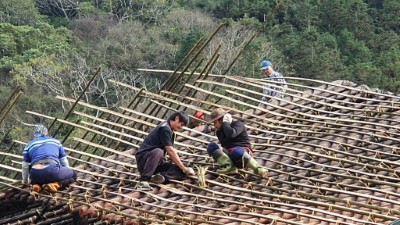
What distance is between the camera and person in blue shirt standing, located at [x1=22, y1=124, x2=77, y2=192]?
348 inches

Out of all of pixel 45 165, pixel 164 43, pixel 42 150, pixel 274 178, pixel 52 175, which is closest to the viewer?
pixel 274 178

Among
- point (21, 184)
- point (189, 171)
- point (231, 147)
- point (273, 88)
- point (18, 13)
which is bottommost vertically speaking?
point (18, 13)

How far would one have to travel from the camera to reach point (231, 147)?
892 centimetres

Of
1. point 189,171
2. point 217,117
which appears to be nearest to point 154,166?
point 189,171

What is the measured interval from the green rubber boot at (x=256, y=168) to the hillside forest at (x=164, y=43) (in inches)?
657

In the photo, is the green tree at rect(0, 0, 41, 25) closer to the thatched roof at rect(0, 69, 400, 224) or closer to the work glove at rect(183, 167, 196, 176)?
the thatched roof at rect(0, 69, 400, 224)

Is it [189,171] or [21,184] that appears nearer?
[189,171]

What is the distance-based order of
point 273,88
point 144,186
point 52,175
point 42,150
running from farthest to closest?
point 273,88
point 42,150
point 52,175
point 144,186

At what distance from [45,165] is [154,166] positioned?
99 cm

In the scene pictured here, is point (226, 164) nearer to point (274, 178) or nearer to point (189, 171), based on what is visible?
point (189, 171)

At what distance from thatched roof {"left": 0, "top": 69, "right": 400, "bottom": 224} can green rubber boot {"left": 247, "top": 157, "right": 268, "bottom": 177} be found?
0.25ft

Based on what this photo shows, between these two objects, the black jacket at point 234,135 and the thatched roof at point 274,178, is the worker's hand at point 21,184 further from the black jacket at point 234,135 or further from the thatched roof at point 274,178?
the black jacket at point 234,135

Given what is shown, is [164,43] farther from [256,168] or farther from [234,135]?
[256,168]

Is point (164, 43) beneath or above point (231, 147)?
beneath
